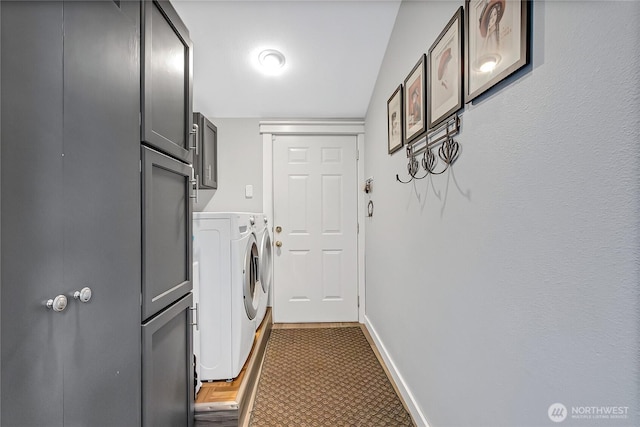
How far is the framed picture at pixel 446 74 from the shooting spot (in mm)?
1052

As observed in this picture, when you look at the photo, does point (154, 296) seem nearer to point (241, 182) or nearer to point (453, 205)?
point (453, 205)

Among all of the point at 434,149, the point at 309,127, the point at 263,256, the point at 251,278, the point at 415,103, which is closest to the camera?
the point at 434,149

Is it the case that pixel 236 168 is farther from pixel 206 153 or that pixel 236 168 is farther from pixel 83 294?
pixel 83 294

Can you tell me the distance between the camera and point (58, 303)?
62 centimetres

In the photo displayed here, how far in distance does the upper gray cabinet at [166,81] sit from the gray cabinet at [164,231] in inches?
2.7

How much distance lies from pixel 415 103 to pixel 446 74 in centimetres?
35

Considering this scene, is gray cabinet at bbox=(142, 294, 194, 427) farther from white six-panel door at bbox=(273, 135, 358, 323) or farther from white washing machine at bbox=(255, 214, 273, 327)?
white six-panel door at bbox=(273, 135, 358, 323)

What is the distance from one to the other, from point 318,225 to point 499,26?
2.26 meters

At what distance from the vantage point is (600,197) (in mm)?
552

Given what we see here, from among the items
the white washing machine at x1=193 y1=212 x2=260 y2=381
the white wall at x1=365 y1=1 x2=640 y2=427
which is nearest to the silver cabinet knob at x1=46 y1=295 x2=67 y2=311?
the white washing machine at x1=193 y1=212 x2=260 y2=381

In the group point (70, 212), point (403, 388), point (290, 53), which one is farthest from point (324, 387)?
point (290, 53)

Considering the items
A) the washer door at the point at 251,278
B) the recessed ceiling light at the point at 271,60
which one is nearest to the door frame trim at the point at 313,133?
the recessed ceiling light at the point at 271,60

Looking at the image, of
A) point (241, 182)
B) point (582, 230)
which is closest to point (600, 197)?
point (582, 230)

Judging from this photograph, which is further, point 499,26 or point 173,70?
point 173,70
